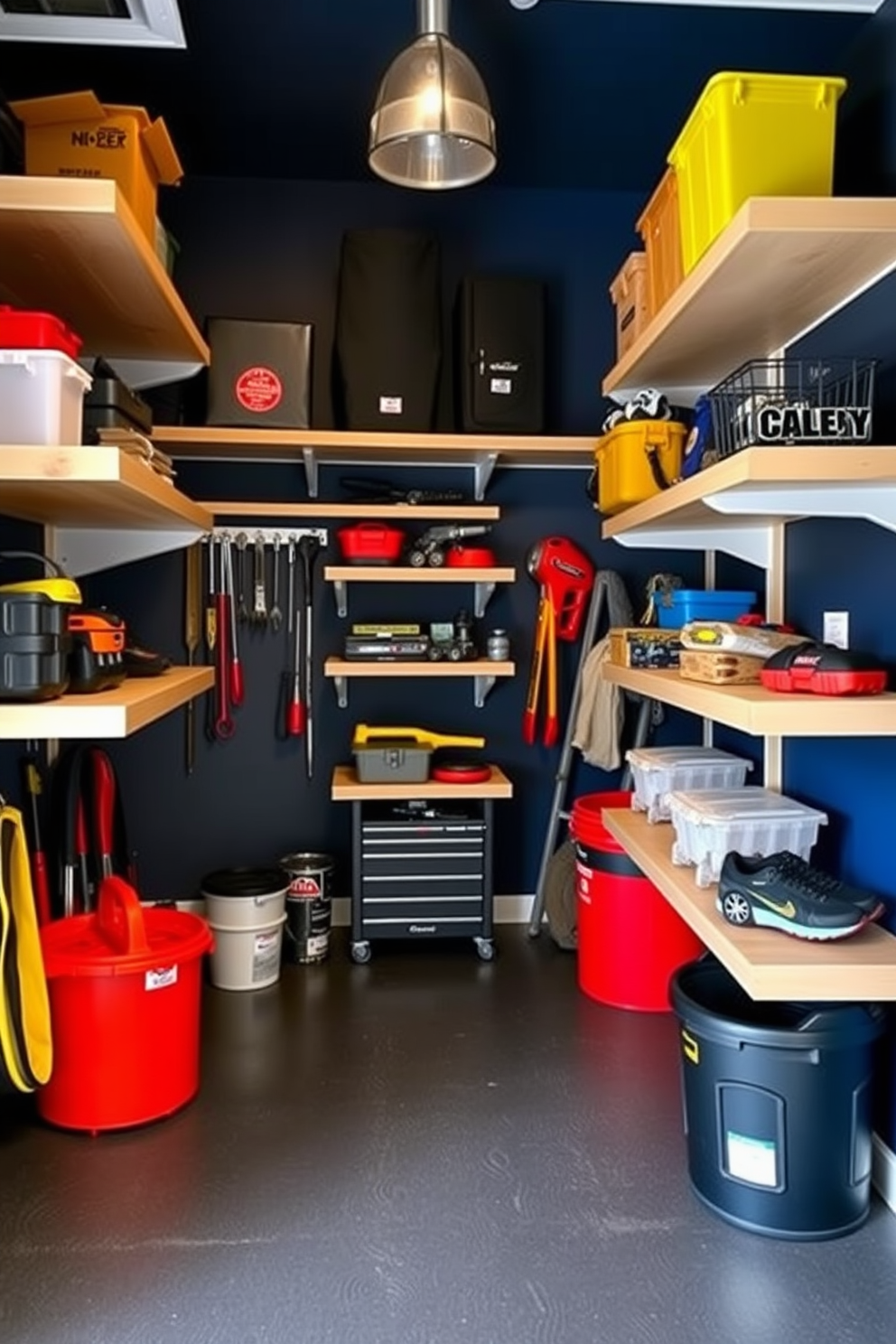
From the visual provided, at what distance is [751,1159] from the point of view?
191 centimetres

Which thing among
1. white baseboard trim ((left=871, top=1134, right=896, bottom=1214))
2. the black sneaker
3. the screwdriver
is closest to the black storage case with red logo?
the screwdriver

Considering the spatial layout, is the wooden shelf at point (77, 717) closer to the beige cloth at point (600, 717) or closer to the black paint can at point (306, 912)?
the black paint can at point (306, 912)

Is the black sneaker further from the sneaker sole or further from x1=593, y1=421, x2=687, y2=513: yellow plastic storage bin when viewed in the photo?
x1=593, y1=421, x2=687, y2=513: yellow plastic storage bin

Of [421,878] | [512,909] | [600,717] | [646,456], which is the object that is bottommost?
[512,909]

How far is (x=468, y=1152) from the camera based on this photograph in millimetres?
2217

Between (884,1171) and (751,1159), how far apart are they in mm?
372

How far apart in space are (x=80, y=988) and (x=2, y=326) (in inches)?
56.0

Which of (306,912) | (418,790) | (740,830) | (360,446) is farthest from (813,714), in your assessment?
(306,912)

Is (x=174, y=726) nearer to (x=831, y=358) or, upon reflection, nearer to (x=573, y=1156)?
(x=573, y=1156)

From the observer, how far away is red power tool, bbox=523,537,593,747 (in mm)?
3625

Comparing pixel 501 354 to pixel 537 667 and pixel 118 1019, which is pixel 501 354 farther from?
pixel 118 1019

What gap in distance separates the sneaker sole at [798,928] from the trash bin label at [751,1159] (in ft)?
1.33

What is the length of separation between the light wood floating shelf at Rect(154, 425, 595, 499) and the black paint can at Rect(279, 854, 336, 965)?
139 cm

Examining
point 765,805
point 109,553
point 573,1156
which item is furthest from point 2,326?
point 573,1156
